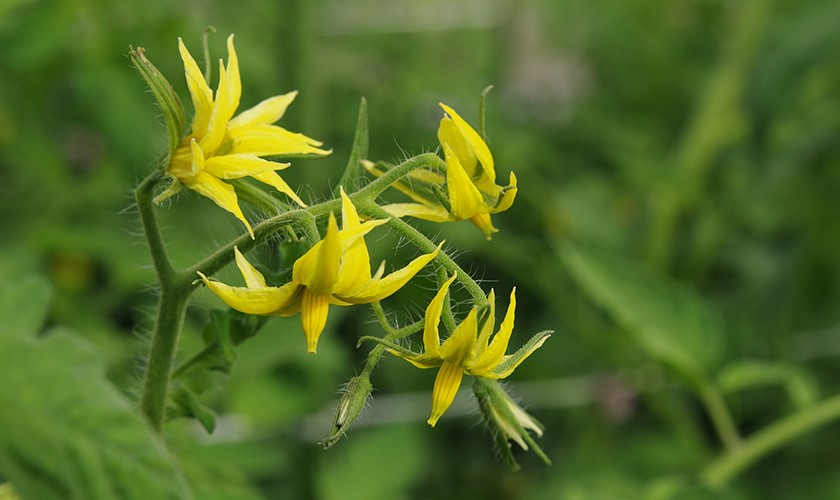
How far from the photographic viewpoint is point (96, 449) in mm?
865

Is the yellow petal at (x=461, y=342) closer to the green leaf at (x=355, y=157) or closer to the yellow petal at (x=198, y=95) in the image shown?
the green leaf at (x=355, y=157)

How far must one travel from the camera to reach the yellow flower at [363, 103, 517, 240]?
0.92 meters

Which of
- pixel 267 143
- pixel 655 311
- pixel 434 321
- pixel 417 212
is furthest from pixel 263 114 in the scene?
pixel 655 311

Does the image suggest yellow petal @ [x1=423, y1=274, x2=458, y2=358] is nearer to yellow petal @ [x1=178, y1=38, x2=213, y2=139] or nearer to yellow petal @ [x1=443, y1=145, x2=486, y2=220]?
yellow petal @ [x1=443, y1=145, x2=486, y2=220]

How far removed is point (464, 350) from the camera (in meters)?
0.90

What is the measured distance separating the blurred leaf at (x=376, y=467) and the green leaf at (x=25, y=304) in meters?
0.97

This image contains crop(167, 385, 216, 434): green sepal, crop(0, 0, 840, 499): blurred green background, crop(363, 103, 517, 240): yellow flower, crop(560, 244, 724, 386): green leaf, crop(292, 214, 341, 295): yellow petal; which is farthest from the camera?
crop(0, 0, 840, 499): blurred green background

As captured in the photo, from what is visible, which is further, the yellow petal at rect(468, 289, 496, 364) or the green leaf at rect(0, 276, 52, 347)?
the green leaf at rect(0, 276, 52, 347)

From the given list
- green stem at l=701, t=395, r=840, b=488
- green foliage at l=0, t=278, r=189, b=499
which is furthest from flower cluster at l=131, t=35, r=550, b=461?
green stem at l=701, t=395, r=840, b=488

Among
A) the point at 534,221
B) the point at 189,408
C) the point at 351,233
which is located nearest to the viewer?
the point at 351,233

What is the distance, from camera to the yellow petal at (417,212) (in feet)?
3.15

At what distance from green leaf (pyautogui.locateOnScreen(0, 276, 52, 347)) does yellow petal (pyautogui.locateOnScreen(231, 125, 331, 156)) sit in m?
0.34

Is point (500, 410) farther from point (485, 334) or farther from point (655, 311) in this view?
point (655, 311)

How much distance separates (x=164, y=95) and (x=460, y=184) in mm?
281
